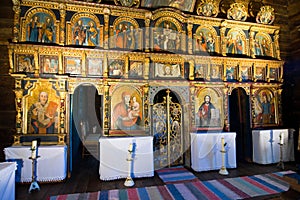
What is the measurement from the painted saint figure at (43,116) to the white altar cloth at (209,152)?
4.34 meters

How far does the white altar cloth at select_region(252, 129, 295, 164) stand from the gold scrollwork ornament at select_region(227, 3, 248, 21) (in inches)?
Answer: 173

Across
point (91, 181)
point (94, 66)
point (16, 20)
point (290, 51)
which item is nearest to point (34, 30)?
point (16, 20)

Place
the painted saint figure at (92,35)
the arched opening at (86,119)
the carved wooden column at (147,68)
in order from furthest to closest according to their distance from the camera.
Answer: the arched opening at (86,119) → the carved wooden column at (147,68) → the painted saint figure at (92,35)

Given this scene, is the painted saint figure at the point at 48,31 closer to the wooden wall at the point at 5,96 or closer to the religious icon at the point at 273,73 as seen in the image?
the wooden wall at the point at 5,96

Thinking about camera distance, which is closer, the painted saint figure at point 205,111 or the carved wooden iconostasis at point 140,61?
the carved wooden iconostasis at point 140,61

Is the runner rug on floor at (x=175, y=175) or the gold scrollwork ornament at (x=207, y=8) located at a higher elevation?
the gold scrollwork ornament at (x=207, y=8)

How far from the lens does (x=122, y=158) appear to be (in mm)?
5078

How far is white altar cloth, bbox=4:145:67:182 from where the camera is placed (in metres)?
4.66

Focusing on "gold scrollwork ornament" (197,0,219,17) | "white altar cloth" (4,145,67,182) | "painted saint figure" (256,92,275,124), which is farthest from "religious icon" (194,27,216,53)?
"white altar cloth" (4,145,67,182)

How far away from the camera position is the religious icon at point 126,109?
5741mm

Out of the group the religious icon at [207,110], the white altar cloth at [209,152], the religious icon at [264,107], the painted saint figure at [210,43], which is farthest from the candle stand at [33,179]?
the religious icon at [264,107]

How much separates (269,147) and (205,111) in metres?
2.56

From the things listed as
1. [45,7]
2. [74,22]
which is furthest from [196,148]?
[45,7]

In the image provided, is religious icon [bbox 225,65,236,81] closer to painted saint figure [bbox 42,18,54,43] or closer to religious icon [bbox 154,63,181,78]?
religious icon [bbox 154,63,181,78]
